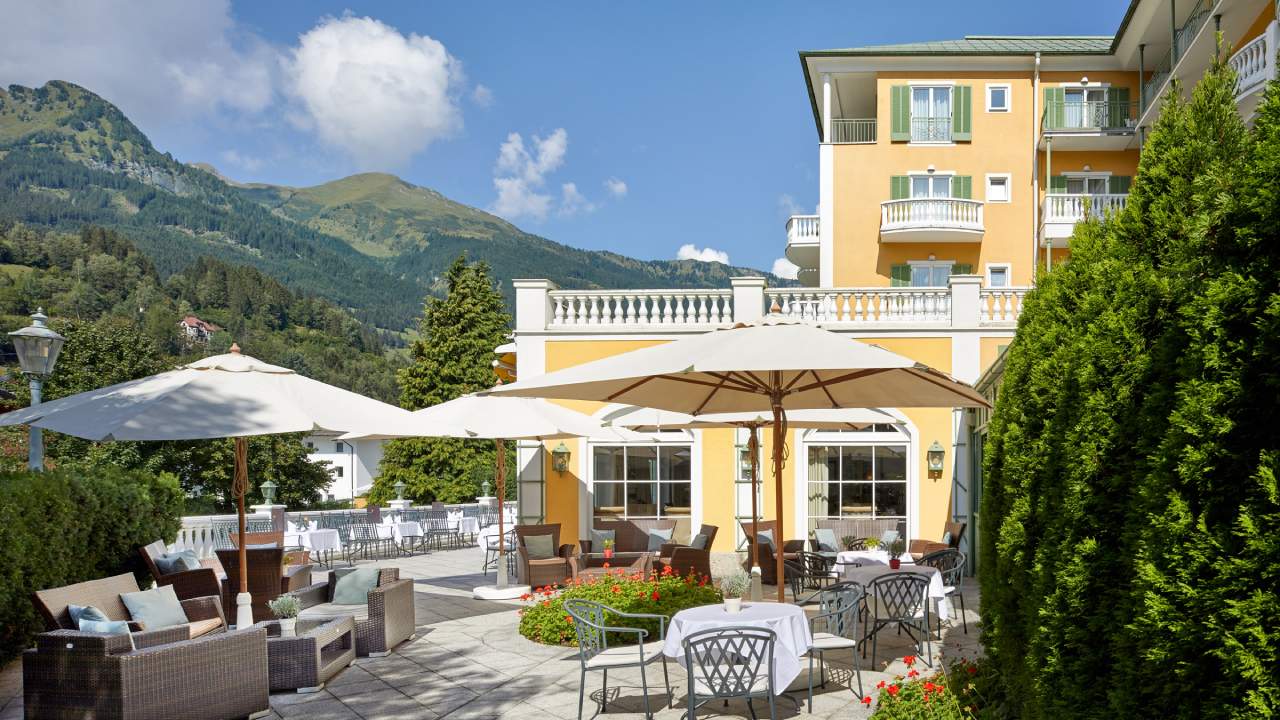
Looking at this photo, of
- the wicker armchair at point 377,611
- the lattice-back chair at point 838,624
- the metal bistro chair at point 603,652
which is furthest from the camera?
the wicker armchair at point 377,611

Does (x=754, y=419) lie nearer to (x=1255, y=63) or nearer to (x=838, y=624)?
(x=838, y=624)

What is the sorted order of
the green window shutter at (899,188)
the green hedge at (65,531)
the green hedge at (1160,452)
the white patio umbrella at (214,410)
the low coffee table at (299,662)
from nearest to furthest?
the green hedge at (1160,452) → the white patio umbrella at (214,410) → the low coffee table at (299,662) → the green hedge at (65,531) → the green window shutter at (899,188)

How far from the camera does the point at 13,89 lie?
18388 cm

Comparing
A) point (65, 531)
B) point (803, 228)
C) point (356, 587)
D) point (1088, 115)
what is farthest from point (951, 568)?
point (1088, 115)

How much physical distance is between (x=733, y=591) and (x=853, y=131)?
18.7 metres

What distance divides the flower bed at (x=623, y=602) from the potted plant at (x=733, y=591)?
1.56 metres

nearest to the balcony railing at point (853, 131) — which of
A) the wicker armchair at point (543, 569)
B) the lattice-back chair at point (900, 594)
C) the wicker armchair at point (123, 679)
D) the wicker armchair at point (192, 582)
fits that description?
the wicker armchair at point (543, 569)

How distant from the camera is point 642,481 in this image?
14.5 m

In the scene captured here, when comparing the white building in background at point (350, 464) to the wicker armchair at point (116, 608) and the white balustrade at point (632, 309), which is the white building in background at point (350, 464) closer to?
the white balustrade at point (632, 309)

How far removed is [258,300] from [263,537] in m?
65.2

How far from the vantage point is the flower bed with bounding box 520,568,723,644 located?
7.53 m

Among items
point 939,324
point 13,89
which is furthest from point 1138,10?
point 13,89

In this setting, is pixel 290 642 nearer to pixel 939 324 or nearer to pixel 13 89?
pixel 939 324

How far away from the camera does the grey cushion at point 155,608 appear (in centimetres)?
652
